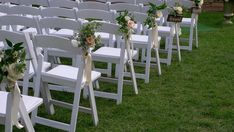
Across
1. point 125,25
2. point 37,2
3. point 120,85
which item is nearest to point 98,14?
point 125,25

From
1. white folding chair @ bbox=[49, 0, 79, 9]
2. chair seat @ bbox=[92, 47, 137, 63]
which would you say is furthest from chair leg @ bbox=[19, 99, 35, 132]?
white folding chair @ bbox=[49, 0, 79, 9]

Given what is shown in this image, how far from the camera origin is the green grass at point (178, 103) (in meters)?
4.79

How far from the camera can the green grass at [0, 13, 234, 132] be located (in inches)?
189

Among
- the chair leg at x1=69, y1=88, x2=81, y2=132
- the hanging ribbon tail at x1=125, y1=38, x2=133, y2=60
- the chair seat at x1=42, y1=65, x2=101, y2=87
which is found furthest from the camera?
the hanging ribbon tail at x1=125, y1=38, x2=133, y2=60

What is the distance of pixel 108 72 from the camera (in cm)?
646

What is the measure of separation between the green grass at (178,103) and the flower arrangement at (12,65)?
62.0 inches

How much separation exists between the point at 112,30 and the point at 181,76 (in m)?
2.02

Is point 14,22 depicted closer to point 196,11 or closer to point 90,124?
point 90,124

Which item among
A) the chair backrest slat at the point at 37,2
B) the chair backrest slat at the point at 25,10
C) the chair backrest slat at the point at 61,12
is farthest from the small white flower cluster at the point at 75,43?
the chair backrest slat at the point at 37,2

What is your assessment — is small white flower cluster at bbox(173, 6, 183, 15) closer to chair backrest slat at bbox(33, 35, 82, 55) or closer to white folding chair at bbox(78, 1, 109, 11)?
white folding chair at bbox(78, 1, 109, 11)

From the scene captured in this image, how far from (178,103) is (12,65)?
2824 mm

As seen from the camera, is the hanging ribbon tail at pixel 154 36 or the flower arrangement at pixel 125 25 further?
the hanging ribbon tail at pixel 154 36

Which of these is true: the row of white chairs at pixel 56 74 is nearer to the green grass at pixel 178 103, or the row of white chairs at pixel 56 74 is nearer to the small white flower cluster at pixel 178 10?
the green grass at pixel 178 103

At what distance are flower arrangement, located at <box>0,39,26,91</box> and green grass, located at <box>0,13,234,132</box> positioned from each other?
158cm
